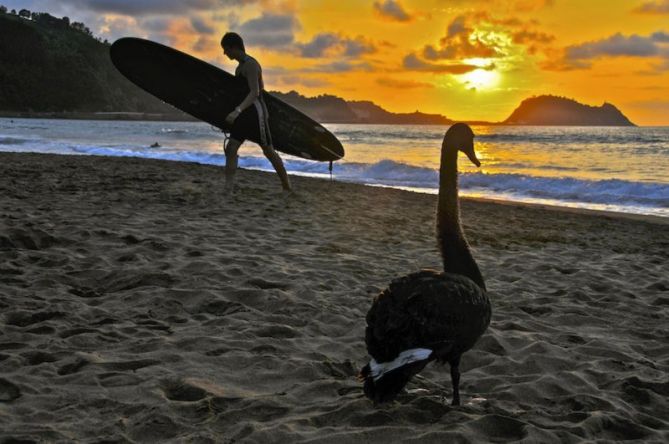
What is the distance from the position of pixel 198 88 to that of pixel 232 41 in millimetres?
2453

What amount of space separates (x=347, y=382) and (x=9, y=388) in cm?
176

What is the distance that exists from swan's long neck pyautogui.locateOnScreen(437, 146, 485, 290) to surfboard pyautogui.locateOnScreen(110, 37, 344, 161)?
7.71m

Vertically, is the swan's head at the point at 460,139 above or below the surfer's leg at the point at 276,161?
above

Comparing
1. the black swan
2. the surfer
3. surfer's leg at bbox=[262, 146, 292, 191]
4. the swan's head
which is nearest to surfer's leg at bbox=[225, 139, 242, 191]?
the surfer

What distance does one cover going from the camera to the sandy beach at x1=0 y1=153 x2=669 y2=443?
2879 millimetres

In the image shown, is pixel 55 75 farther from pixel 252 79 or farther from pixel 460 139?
pixel 460 139

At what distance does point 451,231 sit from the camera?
3605mm

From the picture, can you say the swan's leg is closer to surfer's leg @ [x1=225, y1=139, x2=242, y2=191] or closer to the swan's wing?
the swan's wing

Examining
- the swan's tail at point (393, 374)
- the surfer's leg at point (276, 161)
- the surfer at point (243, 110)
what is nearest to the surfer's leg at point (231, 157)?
the surfer at point (243, 110)

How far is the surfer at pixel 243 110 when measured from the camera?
9305mm

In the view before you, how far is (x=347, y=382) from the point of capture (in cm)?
338

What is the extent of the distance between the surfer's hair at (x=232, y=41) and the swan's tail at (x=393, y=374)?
7.57 meters

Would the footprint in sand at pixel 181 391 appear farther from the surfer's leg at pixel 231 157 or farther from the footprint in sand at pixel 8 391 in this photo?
the surfer's leg at pixel 231 157

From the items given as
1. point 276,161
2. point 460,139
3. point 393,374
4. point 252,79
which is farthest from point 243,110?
point 393,374
